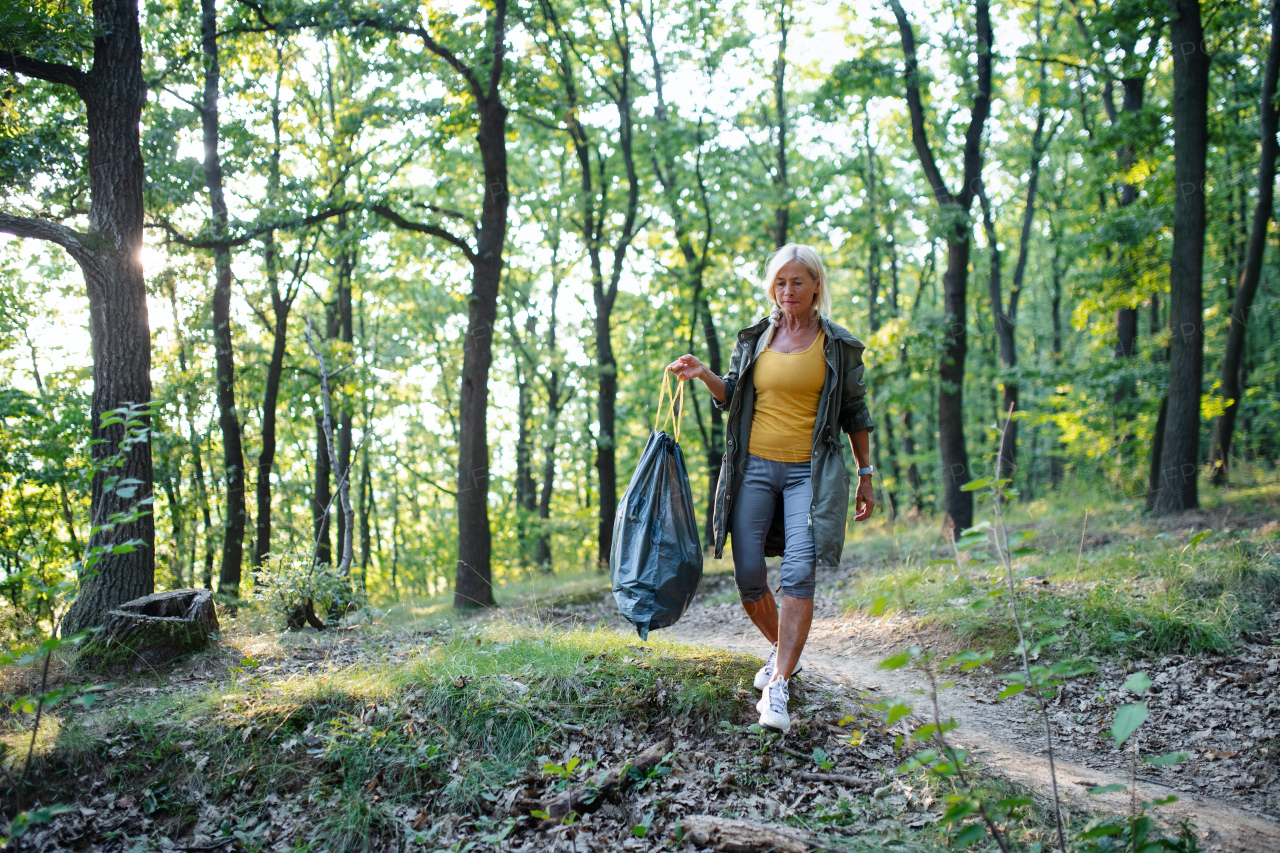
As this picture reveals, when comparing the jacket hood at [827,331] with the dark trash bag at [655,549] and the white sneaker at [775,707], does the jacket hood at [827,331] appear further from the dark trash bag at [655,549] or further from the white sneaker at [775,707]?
the white sneaker at [775,707]

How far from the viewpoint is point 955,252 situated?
1007 centimetres

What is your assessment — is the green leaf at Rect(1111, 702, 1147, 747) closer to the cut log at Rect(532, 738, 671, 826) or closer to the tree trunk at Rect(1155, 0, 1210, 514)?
the cut log at Rect(532, 738, 671, 826)

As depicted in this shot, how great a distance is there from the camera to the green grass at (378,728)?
10.3 feet

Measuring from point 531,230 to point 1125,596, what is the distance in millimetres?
16370

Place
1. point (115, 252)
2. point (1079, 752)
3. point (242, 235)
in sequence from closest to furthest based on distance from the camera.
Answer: point (1079, 752) → point (115, 252) → point (242, 235)

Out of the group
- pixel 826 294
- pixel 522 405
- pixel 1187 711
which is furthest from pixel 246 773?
pixel 522 405

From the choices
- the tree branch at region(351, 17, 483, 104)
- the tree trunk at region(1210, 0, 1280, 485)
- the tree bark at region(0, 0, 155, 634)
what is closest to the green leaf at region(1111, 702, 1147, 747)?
the tree bark at region(0, 0, 155, 634)

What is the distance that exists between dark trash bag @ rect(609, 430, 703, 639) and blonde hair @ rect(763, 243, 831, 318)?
1.00m

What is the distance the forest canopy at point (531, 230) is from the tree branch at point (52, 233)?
0.02 meters

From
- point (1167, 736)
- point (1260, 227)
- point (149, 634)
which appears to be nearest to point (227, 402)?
point (149, 634)

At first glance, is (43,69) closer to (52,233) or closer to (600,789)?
(52,233)

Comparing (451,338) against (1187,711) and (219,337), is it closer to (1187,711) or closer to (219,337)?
(219,337)

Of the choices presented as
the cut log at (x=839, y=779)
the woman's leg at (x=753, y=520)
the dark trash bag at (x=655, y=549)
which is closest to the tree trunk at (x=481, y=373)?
the dark trash bag at (x=655, y=549)

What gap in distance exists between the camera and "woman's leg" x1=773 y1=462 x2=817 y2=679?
10.8ft
